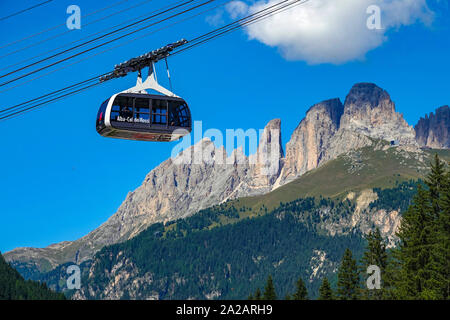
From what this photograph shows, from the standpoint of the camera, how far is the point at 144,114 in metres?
57.6

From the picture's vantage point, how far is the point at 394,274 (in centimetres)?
10131

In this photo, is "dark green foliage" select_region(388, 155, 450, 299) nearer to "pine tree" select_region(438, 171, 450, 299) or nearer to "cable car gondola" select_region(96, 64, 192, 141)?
"pine tree" select_region(438, 171, 450, 299)

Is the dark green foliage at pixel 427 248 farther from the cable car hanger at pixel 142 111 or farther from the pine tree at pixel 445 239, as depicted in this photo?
the cable car hanger at pixel 142 111

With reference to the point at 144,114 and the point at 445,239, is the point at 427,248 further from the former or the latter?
the point at 144,114

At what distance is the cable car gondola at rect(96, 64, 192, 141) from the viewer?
186ft

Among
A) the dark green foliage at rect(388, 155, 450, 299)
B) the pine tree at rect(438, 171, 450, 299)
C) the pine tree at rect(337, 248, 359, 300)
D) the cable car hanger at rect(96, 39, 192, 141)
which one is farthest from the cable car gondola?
the pine tree at rect(337, 248, 359, 300)

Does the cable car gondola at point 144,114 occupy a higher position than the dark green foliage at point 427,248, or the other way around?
the cable car gondola at point 144,114

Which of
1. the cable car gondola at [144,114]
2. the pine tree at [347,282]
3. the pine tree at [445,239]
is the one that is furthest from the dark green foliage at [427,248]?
the cable car gondola at [144,114]

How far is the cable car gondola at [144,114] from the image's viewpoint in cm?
5672

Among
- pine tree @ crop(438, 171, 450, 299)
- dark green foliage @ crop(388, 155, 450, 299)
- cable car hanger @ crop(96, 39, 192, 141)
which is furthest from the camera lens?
dark green foliage @ crop(388, 155, 450, 299)
